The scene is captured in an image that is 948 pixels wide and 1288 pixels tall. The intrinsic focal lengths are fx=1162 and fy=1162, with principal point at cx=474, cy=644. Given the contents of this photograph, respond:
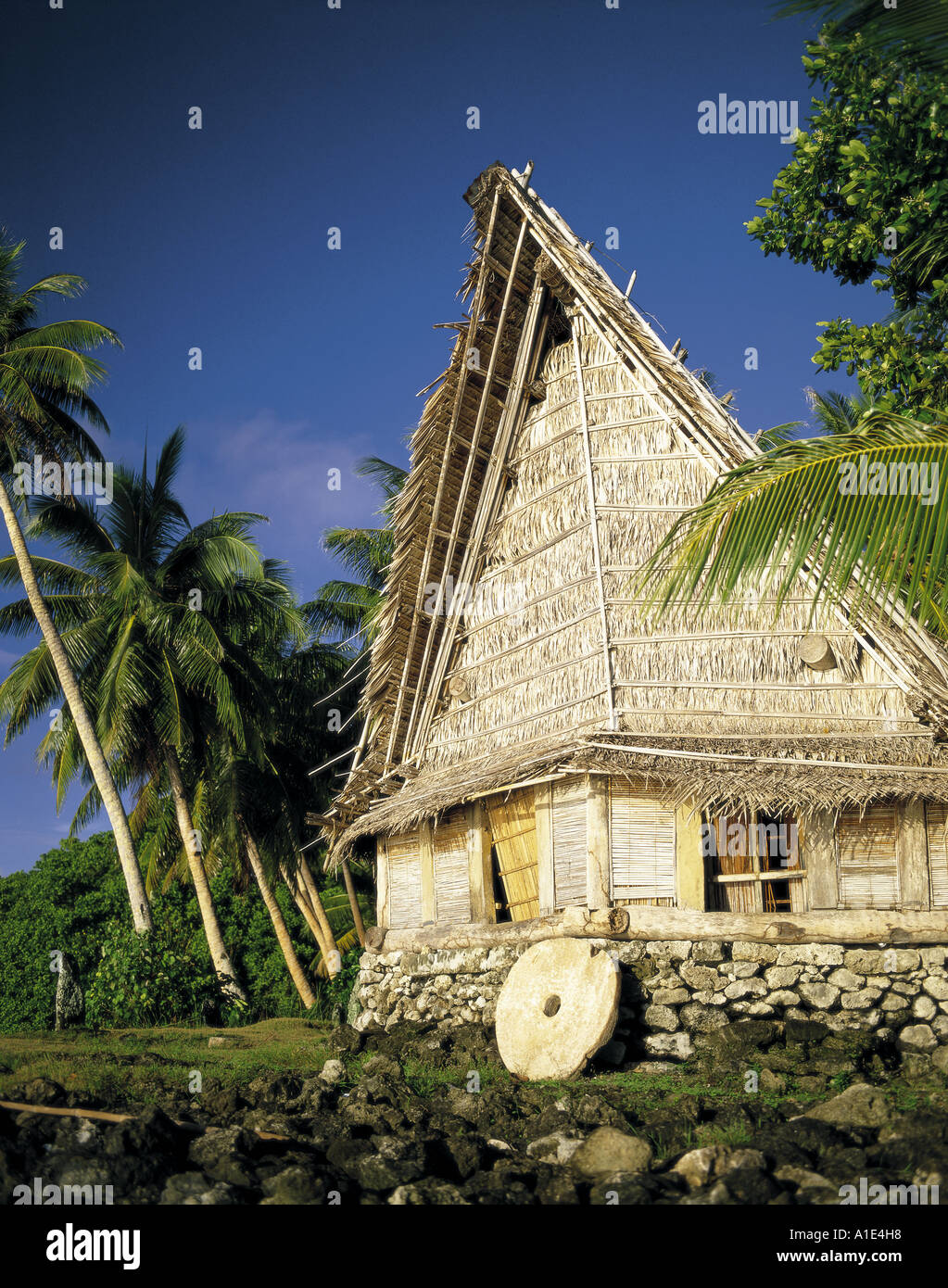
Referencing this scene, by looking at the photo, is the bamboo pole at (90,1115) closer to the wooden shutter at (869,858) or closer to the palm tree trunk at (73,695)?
the wooden shutter at (869,858)

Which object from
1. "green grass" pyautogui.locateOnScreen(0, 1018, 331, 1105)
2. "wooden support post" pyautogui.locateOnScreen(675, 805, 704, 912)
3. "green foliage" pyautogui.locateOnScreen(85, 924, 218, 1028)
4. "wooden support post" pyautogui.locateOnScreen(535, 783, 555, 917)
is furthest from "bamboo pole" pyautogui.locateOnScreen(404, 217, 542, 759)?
"green foliage" pyautogui.locateOnScreen(85, 924, 218, 1028)

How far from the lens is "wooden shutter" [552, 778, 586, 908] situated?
1200cm

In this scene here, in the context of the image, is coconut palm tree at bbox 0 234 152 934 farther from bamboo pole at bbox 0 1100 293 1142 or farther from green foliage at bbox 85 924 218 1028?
bamboo pole at bbox 0 1100 293 1142

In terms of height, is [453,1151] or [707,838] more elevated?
[707,838]

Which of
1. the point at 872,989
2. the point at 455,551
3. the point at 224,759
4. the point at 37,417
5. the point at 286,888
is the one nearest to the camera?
the point at 872,989

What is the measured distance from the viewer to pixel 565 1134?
7949mm

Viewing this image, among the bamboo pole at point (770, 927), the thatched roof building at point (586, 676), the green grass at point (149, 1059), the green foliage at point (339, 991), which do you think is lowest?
the green foliage at point (339, 991)

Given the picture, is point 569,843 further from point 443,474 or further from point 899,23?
point 899,23

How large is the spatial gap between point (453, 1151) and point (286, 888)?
24411 millimetres

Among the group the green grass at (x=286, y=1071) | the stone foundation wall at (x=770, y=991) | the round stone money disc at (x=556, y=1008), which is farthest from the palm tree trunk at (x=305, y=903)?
the stone foundation wall at (x=770, y=991)

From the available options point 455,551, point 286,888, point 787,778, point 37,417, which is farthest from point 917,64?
point 286,888

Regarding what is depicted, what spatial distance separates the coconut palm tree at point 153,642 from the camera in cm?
1959

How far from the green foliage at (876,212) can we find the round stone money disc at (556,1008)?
626 cm

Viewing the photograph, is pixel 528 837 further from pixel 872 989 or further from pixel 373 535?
pixel 373 535
